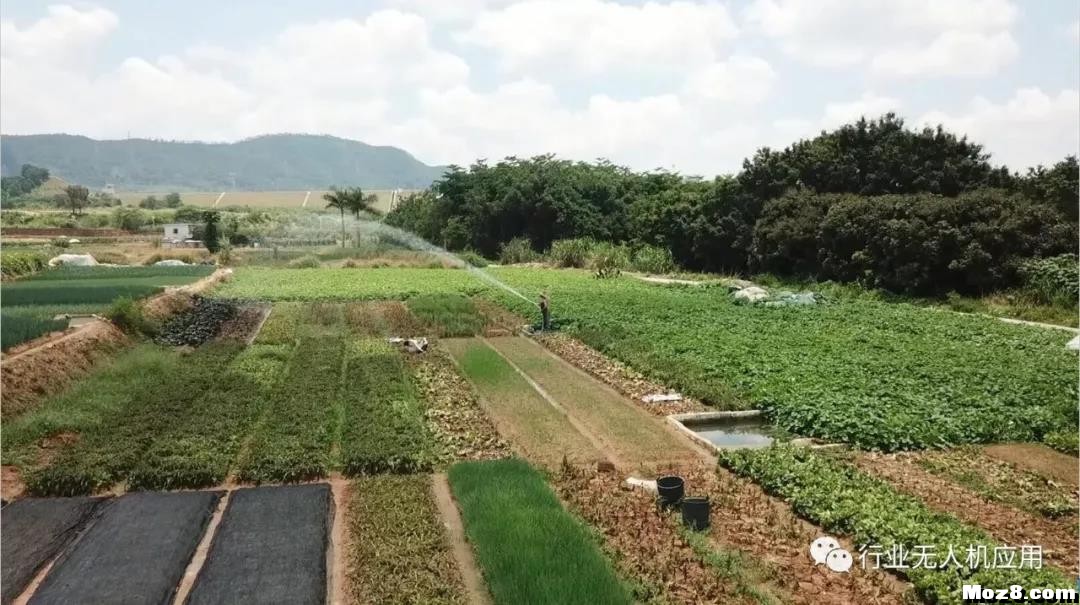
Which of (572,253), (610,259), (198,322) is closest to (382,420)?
(198,322)

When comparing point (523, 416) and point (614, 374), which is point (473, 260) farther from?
point (523, 416)

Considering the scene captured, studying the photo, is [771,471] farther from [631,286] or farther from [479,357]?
[631,286]

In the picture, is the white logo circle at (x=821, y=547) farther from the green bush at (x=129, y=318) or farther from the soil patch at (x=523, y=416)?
the green bush at (x=129, y=318)

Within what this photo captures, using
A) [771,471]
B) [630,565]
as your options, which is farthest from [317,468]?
[771,471]

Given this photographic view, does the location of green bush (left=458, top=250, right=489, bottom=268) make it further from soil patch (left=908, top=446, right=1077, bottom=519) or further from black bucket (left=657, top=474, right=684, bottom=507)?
black bucket (left=657, top=474, right=684, bottom=507)

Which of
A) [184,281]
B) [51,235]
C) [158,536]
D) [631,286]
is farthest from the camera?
[51,235]
